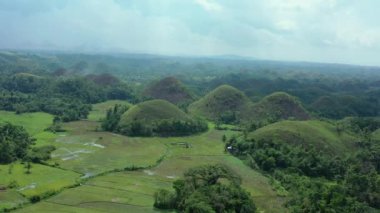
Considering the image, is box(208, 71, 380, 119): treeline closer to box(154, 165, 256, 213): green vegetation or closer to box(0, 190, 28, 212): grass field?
box(154, 165, 256, 213): green vegetation

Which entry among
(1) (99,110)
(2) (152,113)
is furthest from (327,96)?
(1) (99,110)

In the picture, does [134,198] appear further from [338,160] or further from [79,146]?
[338,160]

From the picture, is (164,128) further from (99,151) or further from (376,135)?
(376,135)

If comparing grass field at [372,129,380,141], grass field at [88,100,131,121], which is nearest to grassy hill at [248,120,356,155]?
grass field at [372,129,380,141]

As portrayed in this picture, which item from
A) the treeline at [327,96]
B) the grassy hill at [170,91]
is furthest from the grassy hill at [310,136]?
the grassy hill at [170,91]

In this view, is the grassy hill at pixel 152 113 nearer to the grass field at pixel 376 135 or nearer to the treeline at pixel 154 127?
the treeline at pixel 154 127
